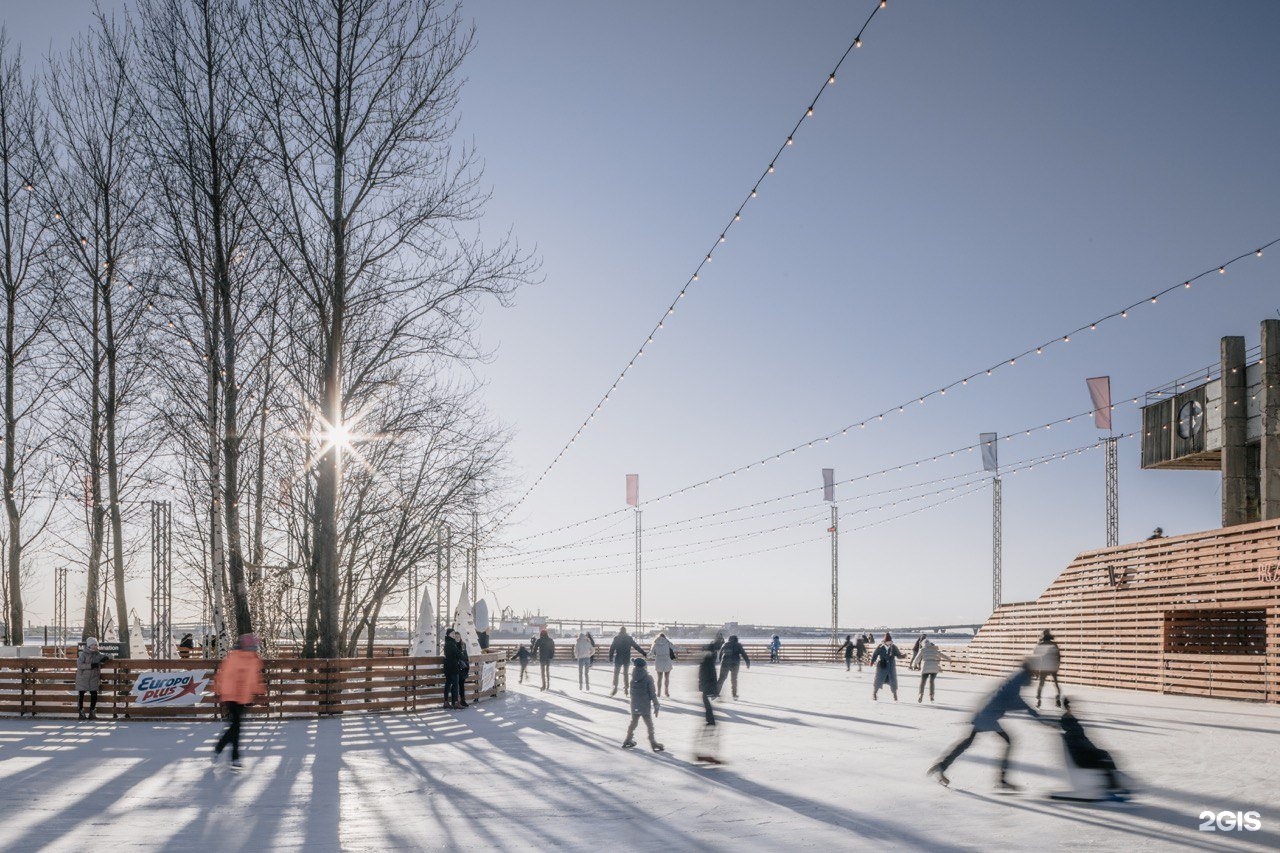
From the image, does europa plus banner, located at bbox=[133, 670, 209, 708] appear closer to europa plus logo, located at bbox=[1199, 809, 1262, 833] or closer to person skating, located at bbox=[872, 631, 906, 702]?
person skating, located at bbox=[872, 631, 906, 702]

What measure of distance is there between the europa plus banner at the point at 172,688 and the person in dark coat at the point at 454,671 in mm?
4445

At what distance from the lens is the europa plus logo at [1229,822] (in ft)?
27.2

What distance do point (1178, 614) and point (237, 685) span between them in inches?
889

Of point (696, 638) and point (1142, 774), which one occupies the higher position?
point (1142, 774)

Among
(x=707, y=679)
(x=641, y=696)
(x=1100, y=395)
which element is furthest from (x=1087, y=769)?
(x=1100, y=395)

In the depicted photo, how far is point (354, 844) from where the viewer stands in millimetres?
8008

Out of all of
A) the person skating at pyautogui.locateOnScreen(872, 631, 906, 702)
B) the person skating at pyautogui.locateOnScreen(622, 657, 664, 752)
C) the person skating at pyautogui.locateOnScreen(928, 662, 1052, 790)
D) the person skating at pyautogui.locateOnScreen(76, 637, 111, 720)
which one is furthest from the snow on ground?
the person skating at pyautogui.locateOnScreen(872, 631, 906, 702)

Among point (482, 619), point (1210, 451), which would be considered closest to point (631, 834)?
point (482, 619)

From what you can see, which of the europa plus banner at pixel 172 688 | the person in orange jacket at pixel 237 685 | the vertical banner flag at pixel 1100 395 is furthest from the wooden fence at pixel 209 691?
the vertical banner flag at pixel 1100 395

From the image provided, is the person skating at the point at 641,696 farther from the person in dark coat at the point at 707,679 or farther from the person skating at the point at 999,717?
the person skating at the point at 999,717

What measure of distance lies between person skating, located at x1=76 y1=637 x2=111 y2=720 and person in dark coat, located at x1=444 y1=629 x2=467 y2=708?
612 cm

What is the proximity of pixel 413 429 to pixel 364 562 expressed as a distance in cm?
472

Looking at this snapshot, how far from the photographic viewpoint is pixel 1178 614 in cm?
2684

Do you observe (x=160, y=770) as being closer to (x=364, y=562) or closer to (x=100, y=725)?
(x=100, y=725)
